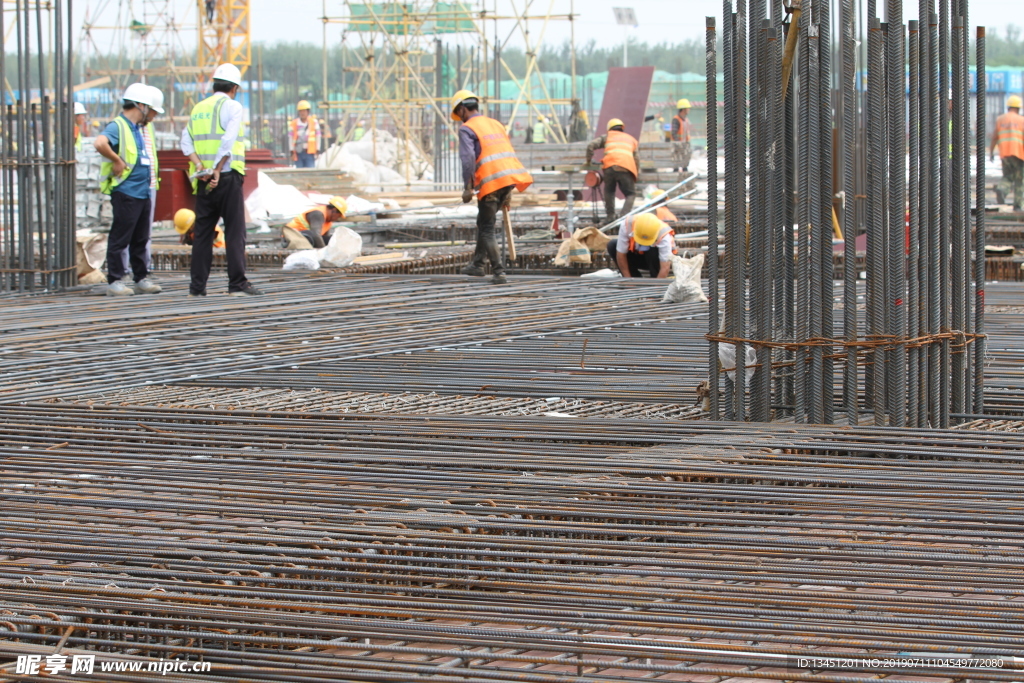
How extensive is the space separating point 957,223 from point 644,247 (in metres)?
5.56

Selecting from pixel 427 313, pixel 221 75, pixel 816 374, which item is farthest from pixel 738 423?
pixel 221 75

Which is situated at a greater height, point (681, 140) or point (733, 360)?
point (681, 140)

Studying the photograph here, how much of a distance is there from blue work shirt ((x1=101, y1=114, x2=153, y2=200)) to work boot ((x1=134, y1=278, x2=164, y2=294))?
574 mm

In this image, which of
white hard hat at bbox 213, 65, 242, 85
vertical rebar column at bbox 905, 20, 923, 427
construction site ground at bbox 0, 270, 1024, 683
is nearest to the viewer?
construction site ground at bbox 0, 270, 1024, 683

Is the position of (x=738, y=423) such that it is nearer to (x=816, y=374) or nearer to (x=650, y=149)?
(x=816, y=374)

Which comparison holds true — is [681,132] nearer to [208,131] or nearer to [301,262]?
[301,262]

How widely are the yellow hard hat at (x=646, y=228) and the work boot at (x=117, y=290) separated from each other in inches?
148

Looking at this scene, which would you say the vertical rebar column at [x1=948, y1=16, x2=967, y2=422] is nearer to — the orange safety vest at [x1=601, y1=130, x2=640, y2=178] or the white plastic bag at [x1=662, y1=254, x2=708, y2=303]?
the white plastic bag at [x1=662, y1=254, x2=708, y2=303]

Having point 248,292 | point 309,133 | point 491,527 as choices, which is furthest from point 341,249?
point 309,133

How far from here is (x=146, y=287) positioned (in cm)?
874

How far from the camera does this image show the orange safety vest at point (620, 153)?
1512cm

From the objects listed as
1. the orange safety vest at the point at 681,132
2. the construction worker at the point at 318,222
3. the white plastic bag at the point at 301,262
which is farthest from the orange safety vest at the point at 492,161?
the orange safety vest at the point at 681,132


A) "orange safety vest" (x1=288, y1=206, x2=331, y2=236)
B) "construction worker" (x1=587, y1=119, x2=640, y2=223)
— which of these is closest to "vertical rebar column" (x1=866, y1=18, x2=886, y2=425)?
"orange safety vest" (x1=288, y1=206, x2=331, y2=236)

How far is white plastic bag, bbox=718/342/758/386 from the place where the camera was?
4474mm
